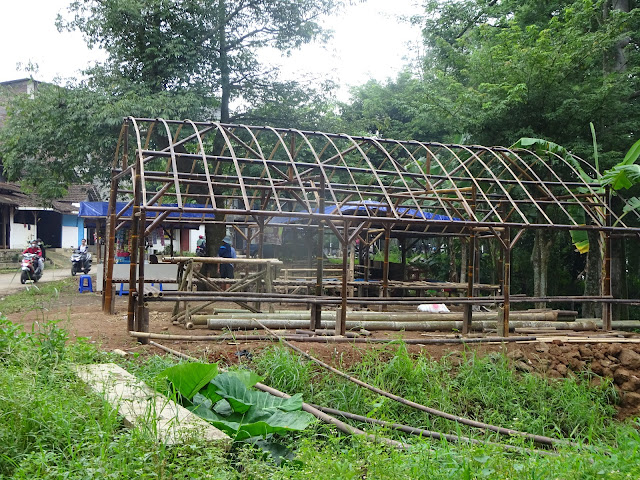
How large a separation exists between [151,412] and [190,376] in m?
0.68

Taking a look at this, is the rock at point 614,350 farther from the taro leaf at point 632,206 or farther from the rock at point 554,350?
the taro leaf at point 632,206

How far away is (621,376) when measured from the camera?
8.26 m

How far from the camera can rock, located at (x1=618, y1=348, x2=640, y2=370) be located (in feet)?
27.8

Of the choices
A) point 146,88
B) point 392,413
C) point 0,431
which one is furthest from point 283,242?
point 0,431

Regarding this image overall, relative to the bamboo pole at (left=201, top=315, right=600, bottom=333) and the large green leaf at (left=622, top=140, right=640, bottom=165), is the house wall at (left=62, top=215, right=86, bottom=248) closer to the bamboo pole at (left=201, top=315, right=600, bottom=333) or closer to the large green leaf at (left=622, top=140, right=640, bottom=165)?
the bamboo pole at (left=201, top=315, right=600, bottom=333)

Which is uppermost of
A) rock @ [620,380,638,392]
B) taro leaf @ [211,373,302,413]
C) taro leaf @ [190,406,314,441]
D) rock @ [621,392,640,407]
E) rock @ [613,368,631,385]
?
taro leaf @ [211,373,302,413]

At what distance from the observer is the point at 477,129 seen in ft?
46.1

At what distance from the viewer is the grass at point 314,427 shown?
12.5 ft

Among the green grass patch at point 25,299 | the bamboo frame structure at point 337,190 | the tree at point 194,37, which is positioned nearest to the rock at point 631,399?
the bamboo frame structure at point 337,190

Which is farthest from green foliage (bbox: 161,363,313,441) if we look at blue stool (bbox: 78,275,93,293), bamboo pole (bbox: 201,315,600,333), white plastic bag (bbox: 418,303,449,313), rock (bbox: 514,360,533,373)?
blue stool (bbox: 78,275,93,293)

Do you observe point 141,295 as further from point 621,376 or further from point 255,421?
point 621,376

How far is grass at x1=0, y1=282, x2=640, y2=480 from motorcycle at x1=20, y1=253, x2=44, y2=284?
467 inches

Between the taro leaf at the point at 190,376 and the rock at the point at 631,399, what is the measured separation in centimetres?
572

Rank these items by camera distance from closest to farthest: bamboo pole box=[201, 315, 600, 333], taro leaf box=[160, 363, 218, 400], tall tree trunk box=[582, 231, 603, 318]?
taro leaf box=[160, 363, 218, 400], bamboo pole box=[201, 315, 600, 333], tall tree trunk box=[582, 231, 603, 318]
